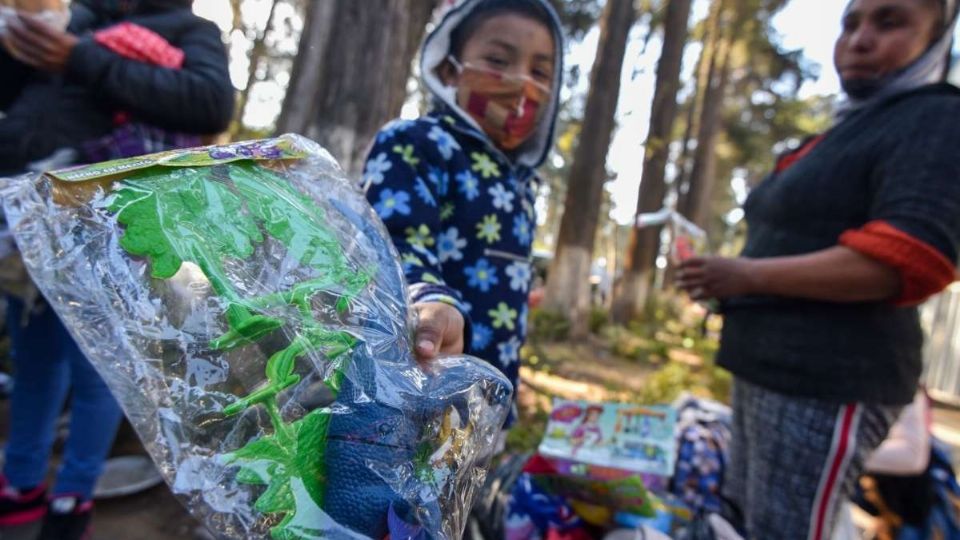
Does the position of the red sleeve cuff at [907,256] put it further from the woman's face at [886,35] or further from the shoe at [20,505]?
the shoe at [20,505]

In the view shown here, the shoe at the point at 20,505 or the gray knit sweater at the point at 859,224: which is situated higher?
the gray knit sweater at the point at 859,224

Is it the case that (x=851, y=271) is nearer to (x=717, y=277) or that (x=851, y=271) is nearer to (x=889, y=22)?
(x=717, y=277)

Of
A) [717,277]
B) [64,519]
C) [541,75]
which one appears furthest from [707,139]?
[64,519]

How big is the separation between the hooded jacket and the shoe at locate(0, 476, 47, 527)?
0.95 meters

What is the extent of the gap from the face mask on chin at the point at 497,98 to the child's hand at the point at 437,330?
622 mm

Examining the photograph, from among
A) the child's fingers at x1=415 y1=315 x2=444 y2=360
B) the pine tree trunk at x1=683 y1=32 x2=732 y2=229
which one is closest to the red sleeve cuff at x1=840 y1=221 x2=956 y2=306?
the child's fingers at x1=415 y1=315 x2=444 y2=360

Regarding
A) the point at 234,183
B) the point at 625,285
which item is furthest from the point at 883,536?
the point at 625,285

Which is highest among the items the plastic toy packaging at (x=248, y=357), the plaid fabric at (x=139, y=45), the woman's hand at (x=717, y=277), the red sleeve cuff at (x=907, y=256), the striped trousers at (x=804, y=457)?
the plaid fabric at (x=139, y=45)

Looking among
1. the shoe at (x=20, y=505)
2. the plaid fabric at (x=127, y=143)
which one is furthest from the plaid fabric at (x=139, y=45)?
the shoe at (x=20, y=505)

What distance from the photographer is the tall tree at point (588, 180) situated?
736cm

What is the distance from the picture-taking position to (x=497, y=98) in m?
1.32

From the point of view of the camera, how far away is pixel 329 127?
2.65 meters

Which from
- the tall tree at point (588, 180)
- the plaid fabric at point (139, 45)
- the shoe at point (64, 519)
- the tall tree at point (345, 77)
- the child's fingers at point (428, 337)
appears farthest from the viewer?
the tall tree at point (588, 180)

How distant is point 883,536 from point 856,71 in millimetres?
1694
